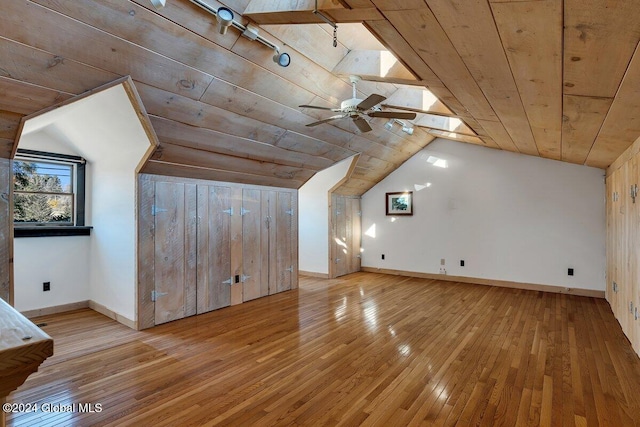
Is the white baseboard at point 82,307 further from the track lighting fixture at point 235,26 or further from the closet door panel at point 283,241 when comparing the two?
the track lighting fixture at point 235,26

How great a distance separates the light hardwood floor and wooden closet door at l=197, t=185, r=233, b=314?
25cm

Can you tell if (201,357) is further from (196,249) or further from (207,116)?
(207,116)

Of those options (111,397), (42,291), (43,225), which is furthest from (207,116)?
(42,291)

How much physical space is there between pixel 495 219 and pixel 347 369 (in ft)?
14.9

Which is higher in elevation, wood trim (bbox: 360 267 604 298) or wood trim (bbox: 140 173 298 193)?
wood trim (bbox: 140 173 298 193)

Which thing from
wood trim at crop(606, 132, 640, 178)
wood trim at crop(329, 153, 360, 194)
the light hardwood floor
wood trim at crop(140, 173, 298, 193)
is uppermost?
wood trim at crop(329, 153, 360, 194)

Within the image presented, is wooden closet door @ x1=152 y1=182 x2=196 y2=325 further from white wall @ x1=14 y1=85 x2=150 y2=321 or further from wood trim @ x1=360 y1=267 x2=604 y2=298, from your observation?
wood trim @ x1=360 y1=267 x2=604 y2=298

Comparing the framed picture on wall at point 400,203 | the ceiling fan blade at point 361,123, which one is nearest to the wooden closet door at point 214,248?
the ceiling fan blade at point 361,123

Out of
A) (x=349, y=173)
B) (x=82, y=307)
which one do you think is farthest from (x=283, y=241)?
(x=82, y=307)

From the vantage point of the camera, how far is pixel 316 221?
7.06 meters

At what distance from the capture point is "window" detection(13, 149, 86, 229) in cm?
435

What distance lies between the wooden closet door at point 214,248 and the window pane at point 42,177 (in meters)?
1.91

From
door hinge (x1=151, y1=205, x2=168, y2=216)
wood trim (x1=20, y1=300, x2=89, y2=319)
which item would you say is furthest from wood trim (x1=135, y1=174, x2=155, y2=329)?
wood trim (x1=20, y1=300, x2=89, y2=319)

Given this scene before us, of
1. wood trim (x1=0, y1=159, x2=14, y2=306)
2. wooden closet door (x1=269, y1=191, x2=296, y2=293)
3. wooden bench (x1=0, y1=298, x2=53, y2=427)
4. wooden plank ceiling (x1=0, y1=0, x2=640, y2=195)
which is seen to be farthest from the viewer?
wooden closet door (x1=269, y1=191, x2=296, y2=293)
